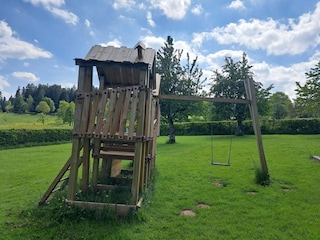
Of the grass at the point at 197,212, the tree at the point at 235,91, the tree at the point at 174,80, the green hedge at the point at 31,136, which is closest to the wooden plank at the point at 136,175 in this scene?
the grass at the point at 197,212

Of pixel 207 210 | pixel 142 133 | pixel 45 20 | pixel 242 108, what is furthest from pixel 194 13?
pixel 242 108

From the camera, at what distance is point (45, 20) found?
7754mm

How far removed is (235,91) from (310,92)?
19.9 feet

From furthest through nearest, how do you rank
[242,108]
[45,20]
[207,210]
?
[242,108] → [45,20] → [207,210]

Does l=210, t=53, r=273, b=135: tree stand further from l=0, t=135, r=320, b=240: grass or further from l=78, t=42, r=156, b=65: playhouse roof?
l=78, t=42, r=156, b=65: playhouse roof

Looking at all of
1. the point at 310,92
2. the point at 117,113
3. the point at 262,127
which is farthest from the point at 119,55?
the point at 262,127

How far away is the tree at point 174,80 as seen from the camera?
58.9ft

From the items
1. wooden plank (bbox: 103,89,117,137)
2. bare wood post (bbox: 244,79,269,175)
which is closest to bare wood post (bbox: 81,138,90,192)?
wooden plank (bbox: 103,89,117,137)

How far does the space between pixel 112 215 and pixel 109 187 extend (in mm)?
1477

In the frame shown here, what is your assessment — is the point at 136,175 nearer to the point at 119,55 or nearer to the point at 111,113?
the point at 111,113

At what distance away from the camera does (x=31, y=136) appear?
18.2 metres

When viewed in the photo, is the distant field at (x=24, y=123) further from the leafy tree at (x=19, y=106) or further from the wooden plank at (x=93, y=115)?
the wooden plank at (x=93, y=115)

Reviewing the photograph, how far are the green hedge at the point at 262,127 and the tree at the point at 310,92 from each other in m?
2.82

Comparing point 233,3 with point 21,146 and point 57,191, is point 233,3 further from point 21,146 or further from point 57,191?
point 21,146
